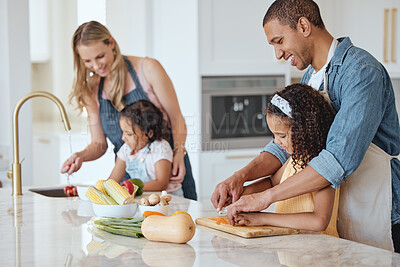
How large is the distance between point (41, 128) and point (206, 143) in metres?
2.56

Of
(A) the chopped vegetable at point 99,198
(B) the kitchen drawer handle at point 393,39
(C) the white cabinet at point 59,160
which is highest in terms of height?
(B) the kitchen drawer handle at point 393,39

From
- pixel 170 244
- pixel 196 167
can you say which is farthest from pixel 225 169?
pixel 170 244

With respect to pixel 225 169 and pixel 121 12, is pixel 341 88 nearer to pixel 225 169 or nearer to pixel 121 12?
pixel 225 169

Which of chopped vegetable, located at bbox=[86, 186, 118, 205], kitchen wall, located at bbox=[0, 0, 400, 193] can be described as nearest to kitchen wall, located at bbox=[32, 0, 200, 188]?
kitchen wall, located at bbox=[0, 0, 400, 193]

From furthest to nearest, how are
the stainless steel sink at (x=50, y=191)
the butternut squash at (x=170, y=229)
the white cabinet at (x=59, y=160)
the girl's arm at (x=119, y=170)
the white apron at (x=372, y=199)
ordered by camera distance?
the white cabinet at (x=59, y=160), the girl's arm at (x=119, y=170), the stainless steel sink at (x=50, y=191), the white apron at (x=372, y=199), the butternut squash at (x=170, y=229)

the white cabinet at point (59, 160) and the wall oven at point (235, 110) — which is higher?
the wall oven at point (235, 110)

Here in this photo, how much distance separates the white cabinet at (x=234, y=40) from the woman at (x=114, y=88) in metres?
1.16

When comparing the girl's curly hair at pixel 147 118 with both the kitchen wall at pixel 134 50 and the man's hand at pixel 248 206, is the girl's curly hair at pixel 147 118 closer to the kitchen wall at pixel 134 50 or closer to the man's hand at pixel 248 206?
the kitchen wall at pixel 134 50

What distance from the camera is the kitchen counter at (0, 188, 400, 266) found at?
1267mm

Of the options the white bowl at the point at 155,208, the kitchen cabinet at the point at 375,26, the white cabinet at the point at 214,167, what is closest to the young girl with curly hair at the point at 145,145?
the white bowl at the point at 155,208

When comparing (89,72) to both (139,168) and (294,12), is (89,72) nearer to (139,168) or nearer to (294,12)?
(139,168)

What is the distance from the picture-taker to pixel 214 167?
396 centimetres

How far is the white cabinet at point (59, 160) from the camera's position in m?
4.77

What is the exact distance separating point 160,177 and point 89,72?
0.68 metres
